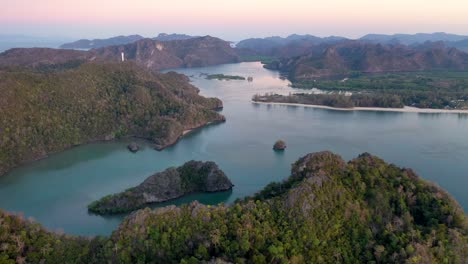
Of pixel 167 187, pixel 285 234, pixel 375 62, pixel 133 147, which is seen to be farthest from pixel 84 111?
pixel 375 62

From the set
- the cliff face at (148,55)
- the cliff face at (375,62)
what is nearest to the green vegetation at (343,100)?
the cliff face at (148,55)

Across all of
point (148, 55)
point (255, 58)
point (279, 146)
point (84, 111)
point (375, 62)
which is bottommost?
point (279, 146)

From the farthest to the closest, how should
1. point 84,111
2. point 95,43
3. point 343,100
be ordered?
point 95,43, point 343,100, point 84,111

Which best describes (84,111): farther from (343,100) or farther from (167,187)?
(343,100)

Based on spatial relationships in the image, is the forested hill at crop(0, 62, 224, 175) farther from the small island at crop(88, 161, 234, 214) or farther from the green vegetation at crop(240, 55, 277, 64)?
the green vegetation at crop(240, 55, 277, 64)

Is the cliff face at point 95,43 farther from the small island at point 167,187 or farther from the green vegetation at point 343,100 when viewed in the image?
the small island at point 167,187

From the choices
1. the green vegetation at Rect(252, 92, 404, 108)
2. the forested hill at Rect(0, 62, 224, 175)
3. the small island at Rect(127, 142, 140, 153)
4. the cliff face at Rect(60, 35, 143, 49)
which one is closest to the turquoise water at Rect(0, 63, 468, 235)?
the small island at Rect(127, 142, 140, 153)
